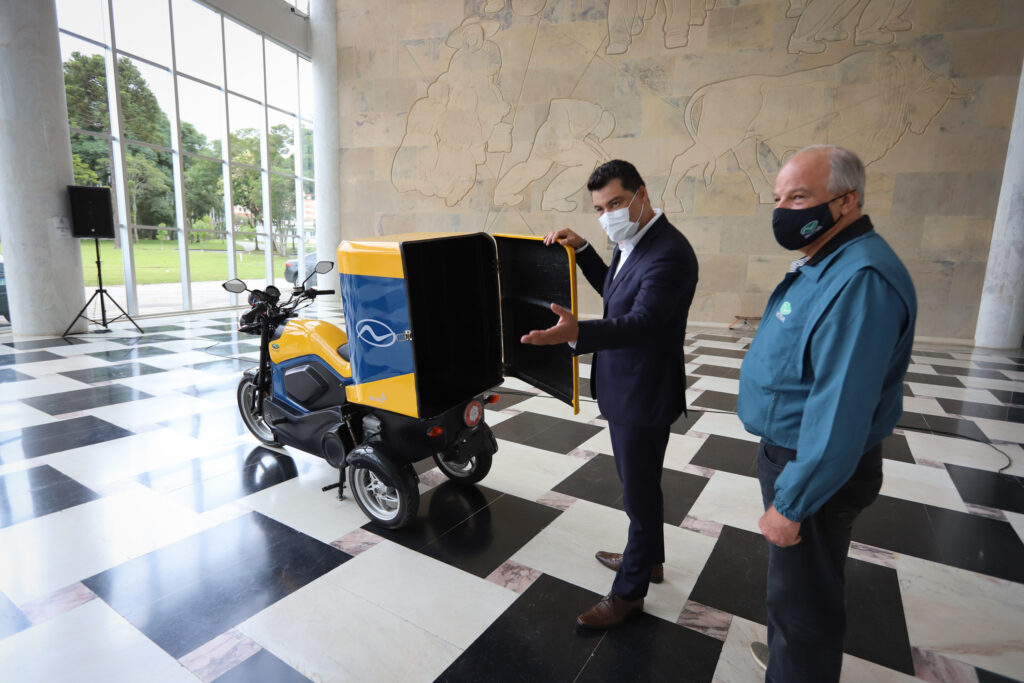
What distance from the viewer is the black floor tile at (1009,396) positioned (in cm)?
474

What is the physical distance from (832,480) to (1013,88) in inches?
372

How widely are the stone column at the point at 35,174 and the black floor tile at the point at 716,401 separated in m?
7.46

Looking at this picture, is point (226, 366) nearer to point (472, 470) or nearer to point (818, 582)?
point (472, 470)

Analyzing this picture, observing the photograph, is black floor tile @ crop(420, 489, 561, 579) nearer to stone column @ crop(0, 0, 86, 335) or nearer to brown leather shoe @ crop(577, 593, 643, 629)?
brown leather shoe @ crop(577, 593, 643, 629)

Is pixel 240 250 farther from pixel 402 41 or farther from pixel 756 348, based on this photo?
pixel 756 348

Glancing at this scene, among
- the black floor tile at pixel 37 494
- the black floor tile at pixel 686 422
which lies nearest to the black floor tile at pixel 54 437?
the black floor tile at pixel 37 494

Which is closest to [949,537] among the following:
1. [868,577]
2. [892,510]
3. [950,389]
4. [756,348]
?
[892,510]

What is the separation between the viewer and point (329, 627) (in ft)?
5.62

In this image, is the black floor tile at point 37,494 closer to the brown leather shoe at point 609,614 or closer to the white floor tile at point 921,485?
the brown leather shoe at point 609,614

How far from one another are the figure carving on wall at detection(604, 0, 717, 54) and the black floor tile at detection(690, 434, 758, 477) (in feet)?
23.8

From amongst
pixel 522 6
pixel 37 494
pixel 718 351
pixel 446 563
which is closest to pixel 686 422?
pixel 446 563

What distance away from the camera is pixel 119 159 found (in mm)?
7656

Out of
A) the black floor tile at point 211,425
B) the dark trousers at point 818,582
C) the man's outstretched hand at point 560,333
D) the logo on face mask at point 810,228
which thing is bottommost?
the black floor tile at point 211,425

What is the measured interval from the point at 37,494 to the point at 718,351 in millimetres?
6630
